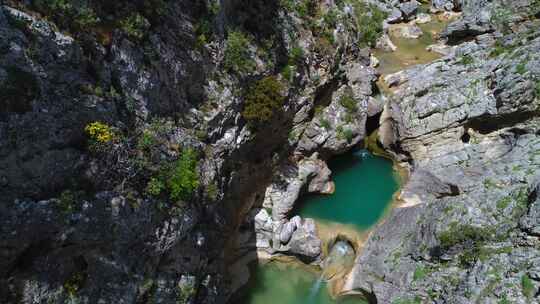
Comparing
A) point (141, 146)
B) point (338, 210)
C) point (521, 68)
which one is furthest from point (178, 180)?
point (521, 68)

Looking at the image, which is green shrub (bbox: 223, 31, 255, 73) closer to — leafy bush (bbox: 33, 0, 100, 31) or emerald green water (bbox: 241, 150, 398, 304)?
leafy bush (bbox: 33, 0, 100, 31)

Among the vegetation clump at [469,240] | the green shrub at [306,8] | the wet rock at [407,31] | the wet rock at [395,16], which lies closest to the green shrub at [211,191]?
the vegetation clump at [469,240]

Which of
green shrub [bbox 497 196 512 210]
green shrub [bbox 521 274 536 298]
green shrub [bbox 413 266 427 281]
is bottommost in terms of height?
green shrub [bbox 413 266 427 281]

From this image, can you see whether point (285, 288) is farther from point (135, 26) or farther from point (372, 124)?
point (135, 26)

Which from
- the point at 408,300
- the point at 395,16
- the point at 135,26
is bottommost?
the point at 408,300

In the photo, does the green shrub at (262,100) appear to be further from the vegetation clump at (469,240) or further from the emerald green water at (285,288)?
the vegetation clump at (469,240)

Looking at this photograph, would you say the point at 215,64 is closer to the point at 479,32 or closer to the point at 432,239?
the point at 432,239

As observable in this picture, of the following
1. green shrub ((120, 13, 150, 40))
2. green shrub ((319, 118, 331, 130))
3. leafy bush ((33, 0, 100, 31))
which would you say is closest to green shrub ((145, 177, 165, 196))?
green shrub ((120, 13, 150, 40))
